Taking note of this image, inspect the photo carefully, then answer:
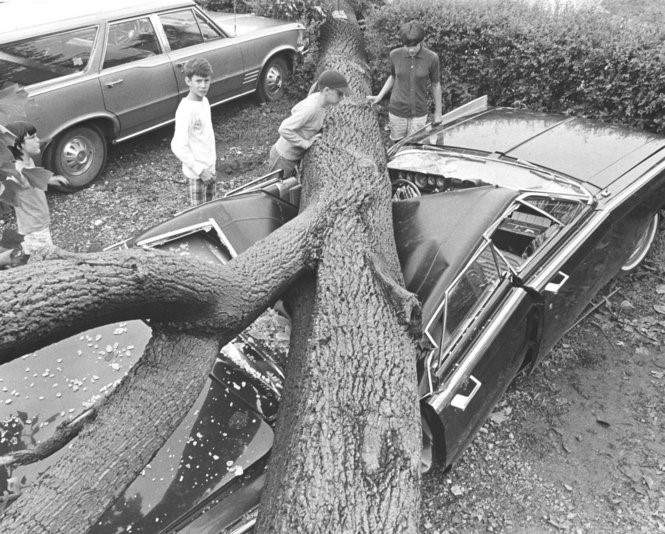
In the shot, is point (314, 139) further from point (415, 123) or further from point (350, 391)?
point (350, 391)

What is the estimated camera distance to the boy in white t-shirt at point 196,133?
5074 mm

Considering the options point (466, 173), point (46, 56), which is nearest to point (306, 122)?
point (466, 173)

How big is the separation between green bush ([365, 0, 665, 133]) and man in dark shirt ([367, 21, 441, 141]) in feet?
3.84

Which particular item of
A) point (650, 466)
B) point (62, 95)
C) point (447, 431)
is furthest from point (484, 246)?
point (62, 95)

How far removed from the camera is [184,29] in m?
7.32

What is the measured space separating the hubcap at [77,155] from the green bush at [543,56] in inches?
162

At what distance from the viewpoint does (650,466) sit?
3758mm

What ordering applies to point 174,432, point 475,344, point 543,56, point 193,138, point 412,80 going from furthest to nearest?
point 543,56 → point 412,80 → point 193,138 → point 475,344 → point 174,432

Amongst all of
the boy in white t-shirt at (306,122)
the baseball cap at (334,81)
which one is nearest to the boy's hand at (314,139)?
the boy in white t-shirt at (306,122)

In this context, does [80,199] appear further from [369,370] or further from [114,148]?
[369,370]

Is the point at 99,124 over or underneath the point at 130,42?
underneath

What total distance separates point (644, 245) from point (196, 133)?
408 cm

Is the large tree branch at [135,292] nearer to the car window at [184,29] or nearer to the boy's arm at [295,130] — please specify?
the boy's arm at [295,130]

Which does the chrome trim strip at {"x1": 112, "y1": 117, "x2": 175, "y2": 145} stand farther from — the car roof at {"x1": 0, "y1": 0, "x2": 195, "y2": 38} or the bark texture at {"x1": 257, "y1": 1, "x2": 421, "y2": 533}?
the bark texture at {"x1": 257, "y1": 1, "x2": 421, "y2": 533}
